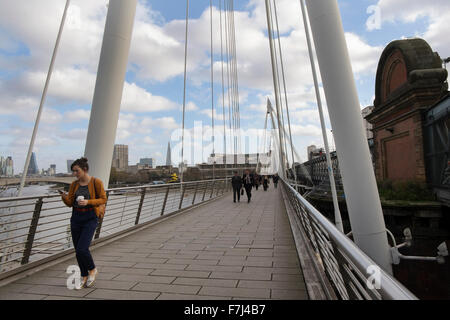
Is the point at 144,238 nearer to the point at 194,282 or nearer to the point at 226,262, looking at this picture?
the point at 226,262

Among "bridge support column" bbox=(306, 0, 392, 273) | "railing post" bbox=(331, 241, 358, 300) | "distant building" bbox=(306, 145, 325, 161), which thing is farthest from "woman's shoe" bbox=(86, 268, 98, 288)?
"distant building" bbox=(306, 145, 325, 161)

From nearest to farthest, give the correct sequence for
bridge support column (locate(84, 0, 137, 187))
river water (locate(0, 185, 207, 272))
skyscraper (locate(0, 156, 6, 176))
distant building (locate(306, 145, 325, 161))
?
river water (locate(0, 185, 207, 272)) < skyscraper (locate(0, 156, 6, 176)) < bridge support column (locate(84, 0, 137, 187)) < distant building (locate(306, 145, 325, 161))

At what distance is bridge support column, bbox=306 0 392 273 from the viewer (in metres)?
4.87

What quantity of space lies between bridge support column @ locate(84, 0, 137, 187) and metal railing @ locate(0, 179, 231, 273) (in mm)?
705

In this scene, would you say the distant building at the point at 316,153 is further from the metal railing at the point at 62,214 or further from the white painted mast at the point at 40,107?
the white painted mast at the point at 40,107

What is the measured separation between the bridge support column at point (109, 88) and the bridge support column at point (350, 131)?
3654 millimetres

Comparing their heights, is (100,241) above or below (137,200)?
below

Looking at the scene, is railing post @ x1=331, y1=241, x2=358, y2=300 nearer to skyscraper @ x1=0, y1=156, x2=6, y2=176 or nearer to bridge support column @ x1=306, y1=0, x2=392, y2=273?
bridge support column @ x1=306, y1=0, x2=392, y2=273

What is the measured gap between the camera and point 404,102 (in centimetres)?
1370

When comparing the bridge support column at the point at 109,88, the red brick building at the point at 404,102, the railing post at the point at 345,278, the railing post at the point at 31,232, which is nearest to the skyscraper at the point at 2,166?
the railing post at the point at 31,232

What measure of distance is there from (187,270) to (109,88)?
3.84m

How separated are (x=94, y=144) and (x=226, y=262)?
11.0 ft

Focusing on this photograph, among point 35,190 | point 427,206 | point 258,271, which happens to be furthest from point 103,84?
point 427,206
